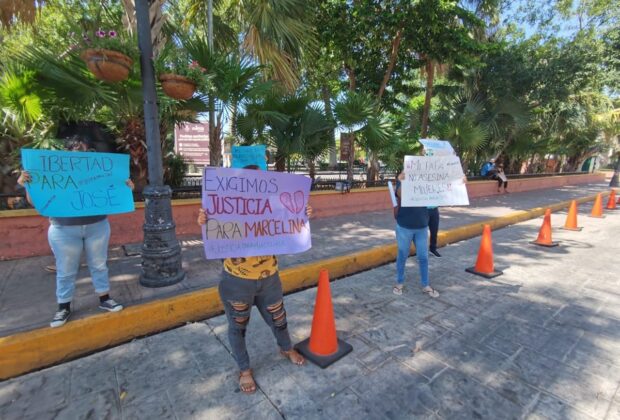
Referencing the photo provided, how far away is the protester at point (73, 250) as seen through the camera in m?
2.83

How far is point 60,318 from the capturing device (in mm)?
2908

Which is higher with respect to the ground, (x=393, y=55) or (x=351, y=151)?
(x=393, y=55)

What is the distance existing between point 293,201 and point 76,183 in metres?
2.10

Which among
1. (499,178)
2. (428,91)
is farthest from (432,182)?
(499,178)

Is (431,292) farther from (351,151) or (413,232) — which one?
(351,151)

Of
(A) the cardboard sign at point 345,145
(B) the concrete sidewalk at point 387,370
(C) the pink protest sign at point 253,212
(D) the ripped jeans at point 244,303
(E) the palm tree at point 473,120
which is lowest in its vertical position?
(B) the concrete sidewalk at point 387,370

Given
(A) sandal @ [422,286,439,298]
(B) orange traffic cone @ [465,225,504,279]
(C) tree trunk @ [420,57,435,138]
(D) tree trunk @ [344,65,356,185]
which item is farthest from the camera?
(C) tree trunk @ [420,57,435,138]

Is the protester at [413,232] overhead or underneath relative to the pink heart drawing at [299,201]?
underneath

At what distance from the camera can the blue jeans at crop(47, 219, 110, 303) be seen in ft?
9.30

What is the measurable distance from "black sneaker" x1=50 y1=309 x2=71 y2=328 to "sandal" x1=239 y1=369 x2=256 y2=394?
1798mm

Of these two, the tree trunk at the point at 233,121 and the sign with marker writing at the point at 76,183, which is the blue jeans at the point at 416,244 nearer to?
the sign with marker writing at the point at 76,183

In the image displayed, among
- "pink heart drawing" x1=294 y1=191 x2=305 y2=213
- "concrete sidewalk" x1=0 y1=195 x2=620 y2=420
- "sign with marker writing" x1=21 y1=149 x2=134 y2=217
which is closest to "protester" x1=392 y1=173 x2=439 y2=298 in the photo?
"concrete sidewalk" x1=0 y1=195 x2=620 y2=420

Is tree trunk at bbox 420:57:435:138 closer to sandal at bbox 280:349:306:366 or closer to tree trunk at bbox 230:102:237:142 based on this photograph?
tree trunk at bbox 230:102:237:142

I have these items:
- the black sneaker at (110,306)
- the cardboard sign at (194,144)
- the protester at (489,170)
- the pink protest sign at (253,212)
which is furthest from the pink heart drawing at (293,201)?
the protester at (489,170)
